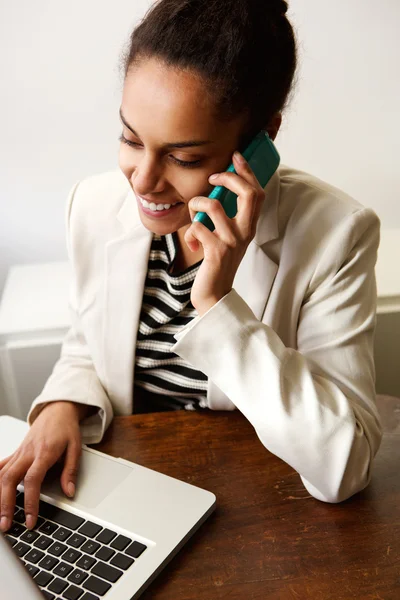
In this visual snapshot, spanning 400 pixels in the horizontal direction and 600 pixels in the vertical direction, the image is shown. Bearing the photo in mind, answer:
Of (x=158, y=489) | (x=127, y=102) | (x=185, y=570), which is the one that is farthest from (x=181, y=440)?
(x=127, y=102)

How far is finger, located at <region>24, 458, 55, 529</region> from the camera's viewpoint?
838 millimetres

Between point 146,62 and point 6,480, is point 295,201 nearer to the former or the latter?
point 146,62

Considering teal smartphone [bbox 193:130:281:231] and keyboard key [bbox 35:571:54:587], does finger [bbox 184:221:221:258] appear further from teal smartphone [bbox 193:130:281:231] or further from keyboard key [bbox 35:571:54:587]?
keyboard key [bbox 35:571:54:587]

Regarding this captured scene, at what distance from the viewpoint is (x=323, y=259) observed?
103cm

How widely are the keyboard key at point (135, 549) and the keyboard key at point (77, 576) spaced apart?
0.19ft

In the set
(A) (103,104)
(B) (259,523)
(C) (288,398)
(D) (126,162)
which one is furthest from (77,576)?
(A) (103,104)

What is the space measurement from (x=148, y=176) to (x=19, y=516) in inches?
19.8

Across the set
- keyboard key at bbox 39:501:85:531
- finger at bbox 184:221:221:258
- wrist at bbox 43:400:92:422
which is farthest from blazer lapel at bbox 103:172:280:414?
keyboard key at bbox 39:501:85:531

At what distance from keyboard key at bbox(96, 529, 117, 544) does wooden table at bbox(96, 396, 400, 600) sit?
0.08 meters

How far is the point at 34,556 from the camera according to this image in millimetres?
784

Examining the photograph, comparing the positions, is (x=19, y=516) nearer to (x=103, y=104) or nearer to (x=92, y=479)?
(x=92, y=479)

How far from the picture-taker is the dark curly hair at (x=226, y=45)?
2.93ft

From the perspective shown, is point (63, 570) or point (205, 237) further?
point (205, 237)

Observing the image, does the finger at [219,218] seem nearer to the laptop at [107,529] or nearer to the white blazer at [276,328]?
the white blazer at [276,328]
